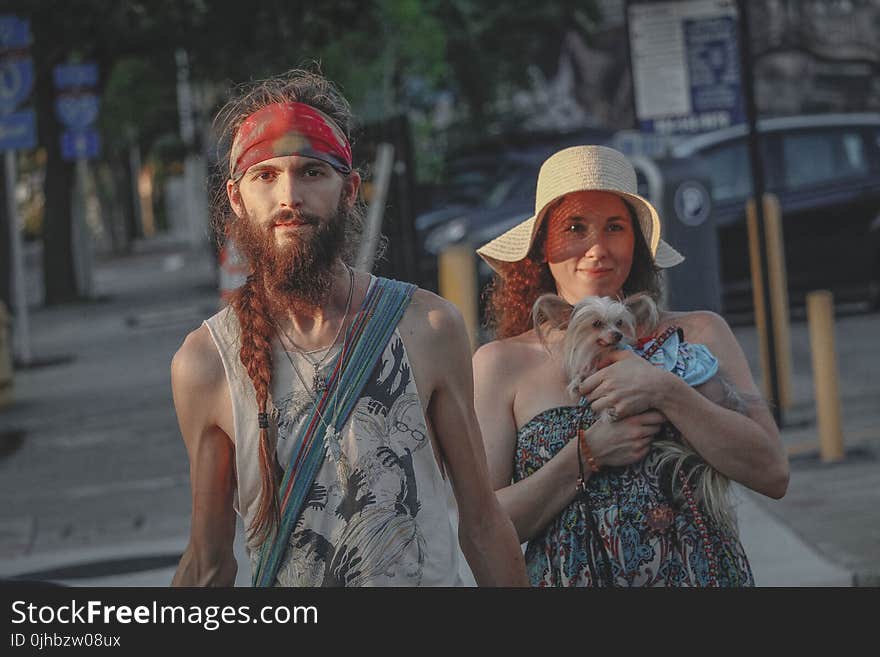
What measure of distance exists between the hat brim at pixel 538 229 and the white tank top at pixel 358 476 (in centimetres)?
82

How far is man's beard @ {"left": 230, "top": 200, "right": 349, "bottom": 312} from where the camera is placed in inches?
98.5

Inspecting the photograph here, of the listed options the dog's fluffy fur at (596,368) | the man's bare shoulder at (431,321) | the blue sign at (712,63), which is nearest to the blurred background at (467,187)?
the blue sign at (712,63)

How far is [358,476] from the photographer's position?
2.50 metres

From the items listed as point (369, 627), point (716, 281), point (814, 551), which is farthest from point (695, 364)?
point (716, 281)

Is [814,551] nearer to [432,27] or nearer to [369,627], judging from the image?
[369,627]

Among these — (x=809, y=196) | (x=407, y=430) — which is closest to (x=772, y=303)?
(x=809, y=196)

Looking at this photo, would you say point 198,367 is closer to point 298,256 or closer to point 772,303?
point 298,256

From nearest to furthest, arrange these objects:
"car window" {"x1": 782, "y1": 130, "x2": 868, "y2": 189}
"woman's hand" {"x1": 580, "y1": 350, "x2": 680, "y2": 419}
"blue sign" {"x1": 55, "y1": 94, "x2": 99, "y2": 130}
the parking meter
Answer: "woman's hand" {"x1": 580, "y1": 350, "x2": 680, "y2": 419}
the parking meter
"car window" {"x1": 782, "y1": 130, "x2": 868, "y2": 189}
"blue sign" {"x1": 55, "y1": 94, "x2": 99, "y2": 130}

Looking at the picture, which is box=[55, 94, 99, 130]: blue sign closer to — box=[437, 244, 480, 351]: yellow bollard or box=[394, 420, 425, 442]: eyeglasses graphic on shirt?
box=[437, 244, 480, 351]: yellow bollard

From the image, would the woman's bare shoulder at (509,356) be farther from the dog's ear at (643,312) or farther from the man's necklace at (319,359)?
the man's necklace at (319,359)

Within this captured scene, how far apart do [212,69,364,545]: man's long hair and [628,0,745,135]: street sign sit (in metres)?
7.78

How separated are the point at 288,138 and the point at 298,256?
0.19 metres

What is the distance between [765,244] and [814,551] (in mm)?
3629

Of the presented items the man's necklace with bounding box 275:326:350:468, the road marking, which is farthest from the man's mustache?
the road marking
